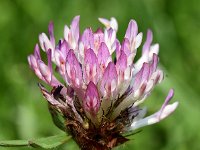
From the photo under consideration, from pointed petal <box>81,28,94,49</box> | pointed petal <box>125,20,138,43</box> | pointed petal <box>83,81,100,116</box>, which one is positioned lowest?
pointed petal <box>83,81,100,116</box>

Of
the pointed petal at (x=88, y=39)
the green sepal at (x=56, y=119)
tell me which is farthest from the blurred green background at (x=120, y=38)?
the pointed petal at (x=88, y=39)

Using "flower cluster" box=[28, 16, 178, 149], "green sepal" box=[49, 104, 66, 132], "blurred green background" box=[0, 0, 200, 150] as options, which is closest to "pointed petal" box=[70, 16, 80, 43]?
"flower cluster" box=[28, 16, 178, 149]

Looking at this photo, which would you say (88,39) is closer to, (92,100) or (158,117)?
(92,100)

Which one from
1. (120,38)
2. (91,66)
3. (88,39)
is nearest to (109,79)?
(91,66)

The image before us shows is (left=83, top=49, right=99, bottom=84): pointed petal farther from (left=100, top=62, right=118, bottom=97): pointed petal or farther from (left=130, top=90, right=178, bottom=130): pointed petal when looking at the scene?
(left=130, top=90, right=178, bottom=130): pointed petal

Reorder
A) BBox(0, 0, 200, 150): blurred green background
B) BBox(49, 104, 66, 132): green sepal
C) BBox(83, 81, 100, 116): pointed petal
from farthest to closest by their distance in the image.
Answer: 1. BBox(0, 0, 200, 150): blurred green background
2. BBox(49, 104, 66, 132): green sepal
3. BBox(83, 81, 100, 116): pointed petal

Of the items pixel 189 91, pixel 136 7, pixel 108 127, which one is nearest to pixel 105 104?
pixel 108 127

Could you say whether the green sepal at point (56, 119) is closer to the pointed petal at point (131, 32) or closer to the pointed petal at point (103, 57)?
the pointed petal at point (103, 57)

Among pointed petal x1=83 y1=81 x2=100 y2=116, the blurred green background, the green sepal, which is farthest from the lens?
the blurred green background
